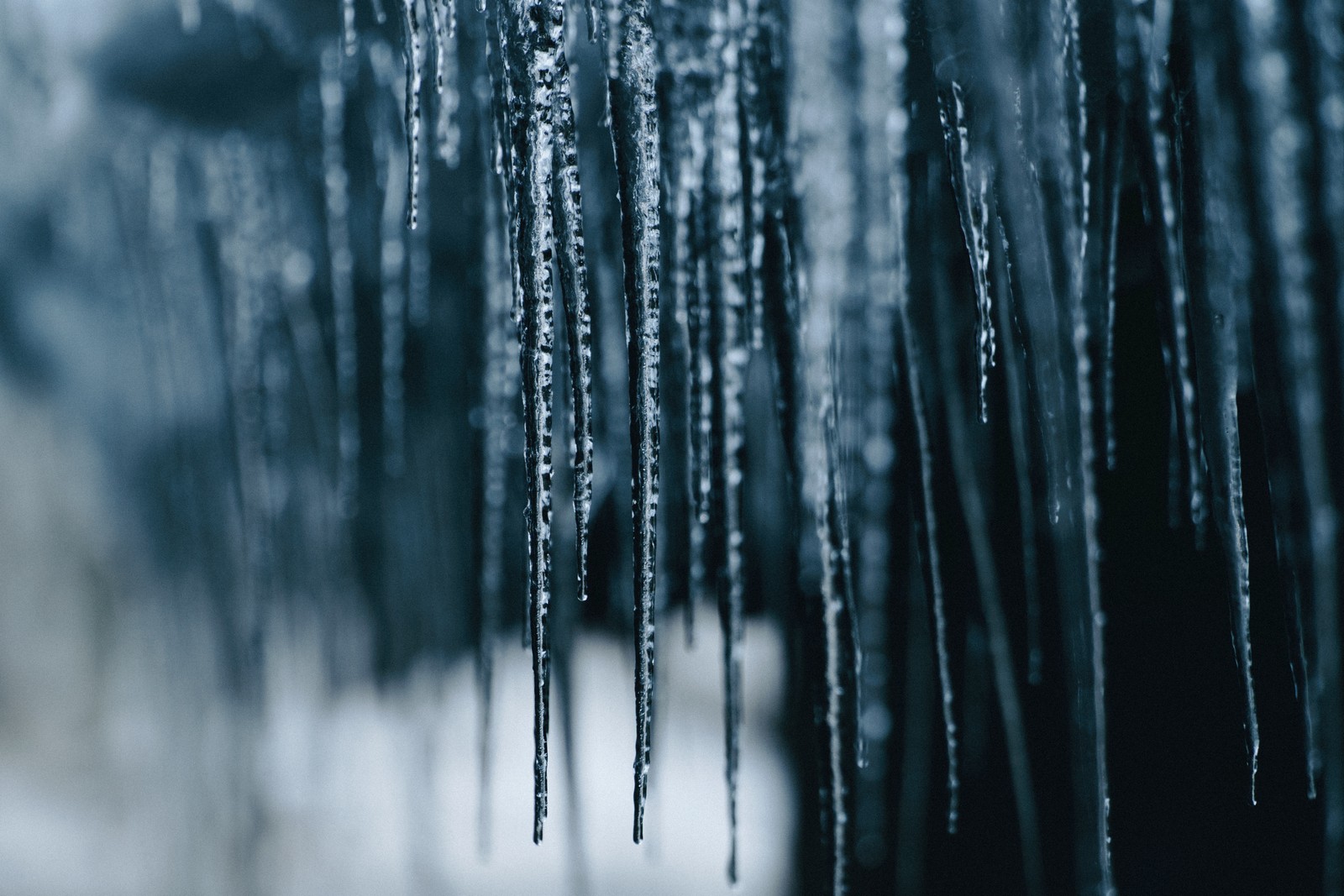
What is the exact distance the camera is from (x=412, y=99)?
814 mm

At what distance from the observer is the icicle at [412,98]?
80 cm

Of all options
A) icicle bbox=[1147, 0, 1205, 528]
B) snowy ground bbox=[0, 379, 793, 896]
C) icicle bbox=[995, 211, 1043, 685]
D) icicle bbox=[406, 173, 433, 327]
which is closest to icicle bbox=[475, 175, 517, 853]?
icicle bbox=[406, 173, 433, 327]

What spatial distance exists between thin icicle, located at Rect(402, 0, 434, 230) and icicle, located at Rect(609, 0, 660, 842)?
172 millimetres

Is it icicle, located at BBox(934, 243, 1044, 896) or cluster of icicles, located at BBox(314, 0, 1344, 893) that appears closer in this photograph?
cluster of icicles, located at BBox(314, 0, 1344, 893)

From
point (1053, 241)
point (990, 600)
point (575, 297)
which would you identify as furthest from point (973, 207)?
point (990, 600)

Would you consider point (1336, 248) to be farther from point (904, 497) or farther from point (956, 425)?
point (904, 497)

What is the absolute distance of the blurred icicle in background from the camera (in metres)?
0.86

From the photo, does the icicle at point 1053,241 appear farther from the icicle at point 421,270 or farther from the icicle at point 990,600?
the icicle at point 421,270

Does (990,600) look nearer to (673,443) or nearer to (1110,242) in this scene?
(673,443)

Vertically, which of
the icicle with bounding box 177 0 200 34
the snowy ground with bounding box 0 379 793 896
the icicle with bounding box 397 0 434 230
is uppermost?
the icicle with bounding box 177 0 200 34

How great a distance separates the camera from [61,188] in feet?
6.86

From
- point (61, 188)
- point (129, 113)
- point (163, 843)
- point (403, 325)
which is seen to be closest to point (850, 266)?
point (403, 325)

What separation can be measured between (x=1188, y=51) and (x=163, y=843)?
2830 millimetres

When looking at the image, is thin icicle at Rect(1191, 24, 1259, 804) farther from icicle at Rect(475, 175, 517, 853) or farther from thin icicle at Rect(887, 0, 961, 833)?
icicle at Rect(475, 175, 517, 853)
